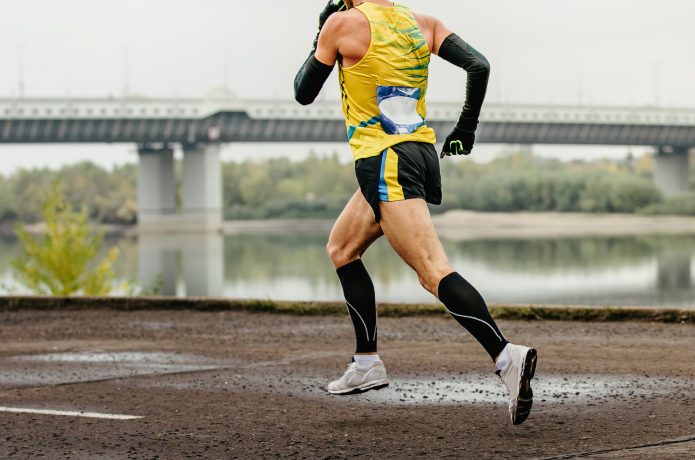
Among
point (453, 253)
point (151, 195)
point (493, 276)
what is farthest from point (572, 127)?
point (493, 276)

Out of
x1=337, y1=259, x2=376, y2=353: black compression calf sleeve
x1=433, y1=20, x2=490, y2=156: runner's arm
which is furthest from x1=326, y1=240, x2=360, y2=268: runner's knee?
x1=433, y1=20, x2=490, y2=156: runner's arm

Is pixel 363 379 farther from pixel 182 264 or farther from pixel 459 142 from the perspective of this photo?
A: pixel 182 264

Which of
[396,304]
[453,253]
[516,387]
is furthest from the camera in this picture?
[453,253]

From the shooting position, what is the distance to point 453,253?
78.1 meters

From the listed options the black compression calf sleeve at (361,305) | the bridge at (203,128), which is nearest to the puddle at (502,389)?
the black compression calf sleeve at (361,305)

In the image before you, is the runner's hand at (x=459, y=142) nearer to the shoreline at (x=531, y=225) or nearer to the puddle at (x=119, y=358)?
the puddle at (x=119, y=358)

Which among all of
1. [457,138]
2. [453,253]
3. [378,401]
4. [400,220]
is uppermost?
[457,138]

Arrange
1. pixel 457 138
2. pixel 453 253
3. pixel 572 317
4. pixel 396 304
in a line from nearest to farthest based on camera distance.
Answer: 1. pixel 457 138
2. pixel 572 317
3. pixel 396 304
4. pixel 453 253

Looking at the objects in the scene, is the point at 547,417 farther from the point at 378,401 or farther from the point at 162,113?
the point at 162,113

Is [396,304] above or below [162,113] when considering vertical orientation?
below

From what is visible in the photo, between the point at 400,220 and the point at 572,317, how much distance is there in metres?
4.58

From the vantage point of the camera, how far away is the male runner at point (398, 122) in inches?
196

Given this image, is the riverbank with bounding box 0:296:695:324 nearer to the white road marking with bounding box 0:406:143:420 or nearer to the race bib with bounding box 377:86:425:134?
the race bib with bounding box 377:86:425:134

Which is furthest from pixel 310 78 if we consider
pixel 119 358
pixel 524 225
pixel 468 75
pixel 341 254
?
pixel 524 225
